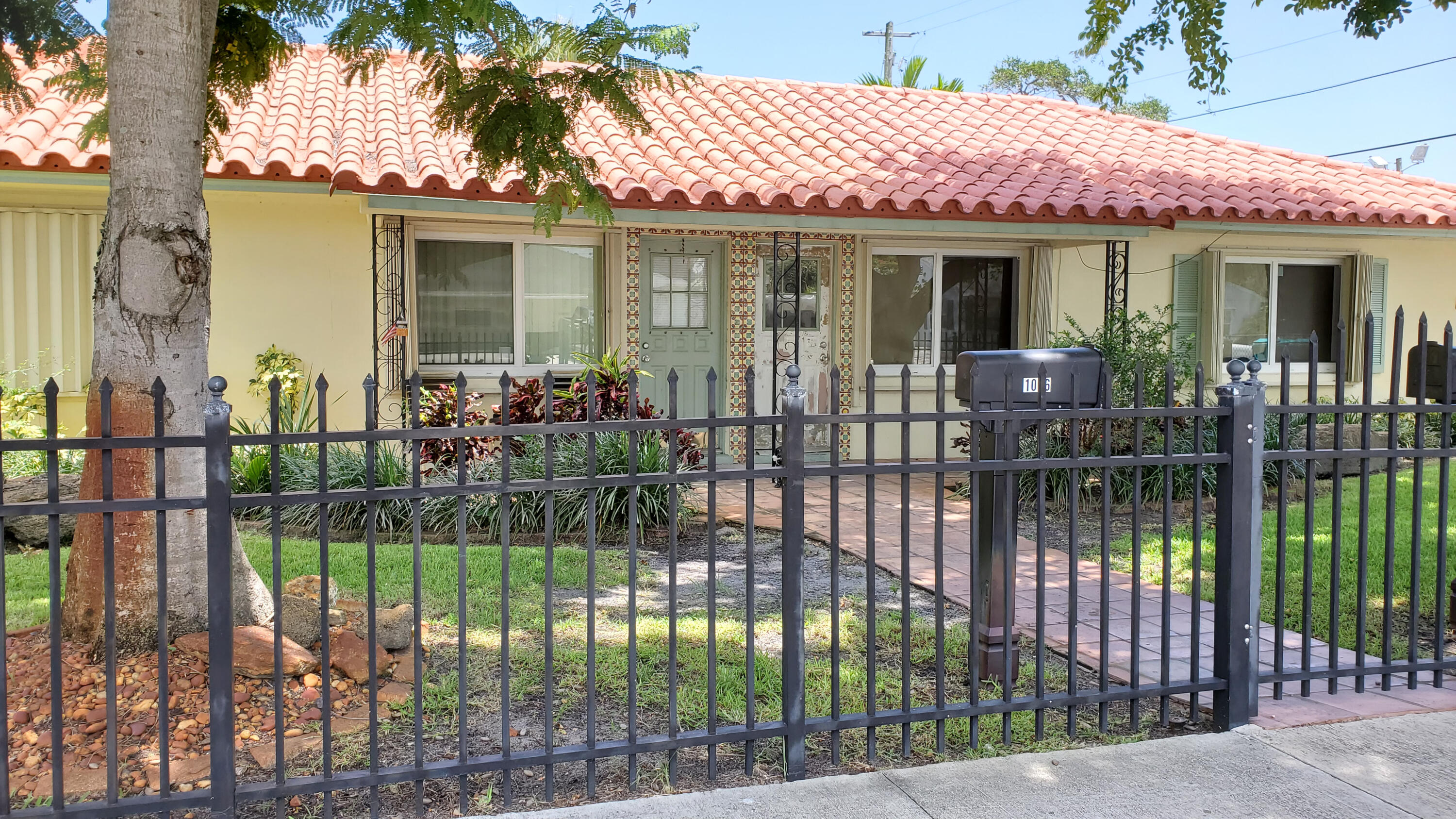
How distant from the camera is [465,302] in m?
10.5

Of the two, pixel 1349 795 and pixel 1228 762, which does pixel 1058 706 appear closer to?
pixel 1228 762

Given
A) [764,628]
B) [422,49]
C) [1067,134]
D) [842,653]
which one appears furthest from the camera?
[1067,134]

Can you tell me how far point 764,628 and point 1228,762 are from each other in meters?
2.27

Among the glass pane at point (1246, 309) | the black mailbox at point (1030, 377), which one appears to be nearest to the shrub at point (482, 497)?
the black mailbox at point (1030, 377)

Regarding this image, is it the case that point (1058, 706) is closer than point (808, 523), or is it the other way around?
point (1058, 706)

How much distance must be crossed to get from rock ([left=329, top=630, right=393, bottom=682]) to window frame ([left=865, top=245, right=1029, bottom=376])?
25.9ft

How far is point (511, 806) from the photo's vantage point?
336 cm

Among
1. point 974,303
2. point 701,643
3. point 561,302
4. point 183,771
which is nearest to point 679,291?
point 561,302

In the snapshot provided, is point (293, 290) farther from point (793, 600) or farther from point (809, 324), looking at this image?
point (793, 600)

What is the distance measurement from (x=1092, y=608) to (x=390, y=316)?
21.1 feet

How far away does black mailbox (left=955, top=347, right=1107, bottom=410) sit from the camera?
13.5 feet

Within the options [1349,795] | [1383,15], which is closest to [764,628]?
[1349,795]

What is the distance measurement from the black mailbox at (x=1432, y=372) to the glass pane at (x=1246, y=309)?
319 inches

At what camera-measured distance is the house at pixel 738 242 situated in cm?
891
